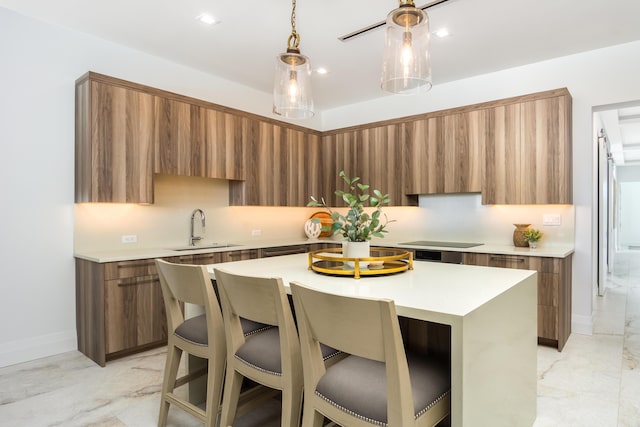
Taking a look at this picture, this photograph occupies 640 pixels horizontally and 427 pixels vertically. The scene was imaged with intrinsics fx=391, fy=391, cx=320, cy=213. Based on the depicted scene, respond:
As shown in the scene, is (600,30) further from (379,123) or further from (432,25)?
(379,123)

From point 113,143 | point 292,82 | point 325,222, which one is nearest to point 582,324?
point 325,222

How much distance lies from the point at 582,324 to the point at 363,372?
333 centimetres

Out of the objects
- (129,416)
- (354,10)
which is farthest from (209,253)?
(354,10)

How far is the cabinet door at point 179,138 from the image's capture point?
3.65 metres

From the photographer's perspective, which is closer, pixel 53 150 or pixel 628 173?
pixel 53 150

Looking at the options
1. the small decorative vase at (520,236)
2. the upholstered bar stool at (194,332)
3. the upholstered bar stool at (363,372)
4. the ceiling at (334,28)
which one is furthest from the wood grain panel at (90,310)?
the small decorative vase at (520,236)

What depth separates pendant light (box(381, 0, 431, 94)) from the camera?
187cm

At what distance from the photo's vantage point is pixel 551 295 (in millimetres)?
3402

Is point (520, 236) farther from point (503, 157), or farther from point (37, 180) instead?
point (37, 180)

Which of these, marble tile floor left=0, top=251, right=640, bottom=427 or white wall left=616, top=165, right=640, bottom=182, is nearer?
marble tile floor left=0, top=251, right=640, bottom=427

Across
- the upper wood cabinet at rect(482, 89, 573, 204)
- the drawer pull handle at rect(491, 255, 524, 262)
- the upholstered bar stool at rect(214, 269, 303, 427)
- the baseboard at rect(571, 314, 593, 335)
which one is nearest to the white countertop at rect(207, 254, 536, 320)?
the upholstered bar stool at rect(214, 269, 303, 427)

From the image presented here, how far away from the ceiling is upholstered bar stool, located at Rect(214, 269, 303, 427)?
228 centimetres

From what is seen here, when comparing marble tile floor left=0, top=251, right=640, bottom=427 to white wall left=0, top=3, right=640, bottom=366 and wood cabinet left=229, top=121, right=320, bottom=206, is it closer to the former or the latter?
white wall left=0, top=3, right=640, bottom=366

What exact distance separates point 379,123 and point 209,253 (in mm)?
2634
